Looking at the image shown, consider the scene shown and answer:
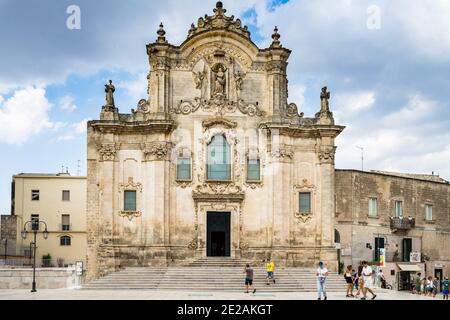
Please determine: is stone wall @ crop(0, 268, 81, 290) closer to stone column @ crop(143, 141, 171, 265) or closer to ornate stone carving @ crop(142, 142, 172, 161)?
stone column @ crop(143, 141, 171, 265)

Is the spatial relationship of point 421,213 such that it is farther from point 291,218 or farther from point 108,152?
point 108,152

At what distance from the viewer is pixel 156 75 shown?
43.0m

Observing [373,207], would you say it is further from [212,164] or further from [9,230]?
[9,230]

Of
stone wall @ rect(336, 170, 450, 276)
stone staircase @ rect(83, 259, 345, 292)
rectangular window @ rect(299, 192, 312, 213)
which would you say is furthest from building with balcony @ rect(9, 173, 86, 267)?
rectangular window @ rect(299, 192, 312, 213)

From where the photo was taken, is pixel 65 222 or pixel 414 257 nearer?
pixel 414 257

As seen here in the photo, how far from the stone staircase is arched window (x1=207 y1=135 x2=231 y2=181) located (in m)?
5.35

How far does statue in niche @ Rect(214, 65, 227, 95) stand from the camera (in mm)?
43312

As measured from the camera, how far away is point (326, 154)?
43.3 metres

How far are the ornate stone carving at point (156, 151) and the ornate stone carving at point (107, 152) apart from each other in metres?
1.80

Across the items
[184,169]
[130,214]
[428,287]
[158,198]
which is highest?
[184,169]

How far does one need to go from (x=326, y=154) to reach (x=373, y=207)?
8.70 metres

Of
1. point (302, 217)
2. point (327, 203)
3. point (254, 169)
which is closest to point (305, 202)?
point (302, 217)

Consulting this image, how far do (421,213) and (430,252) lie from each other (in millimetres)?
2993
